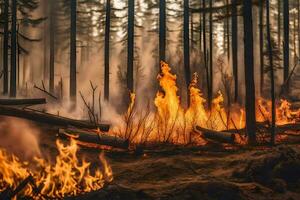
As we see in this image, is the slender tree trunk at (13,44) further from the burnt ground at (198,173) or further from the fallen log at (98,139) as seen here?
the fallen log at (98,139)

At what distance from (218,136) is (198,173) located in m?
3.01

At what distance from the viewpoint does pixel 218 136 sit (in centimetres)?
1175

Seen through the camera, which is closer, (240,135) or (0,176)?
(0,176)

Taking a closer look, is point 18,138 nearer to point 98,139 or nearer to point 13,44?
point 98,139

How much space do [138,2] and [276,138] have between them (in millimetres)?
32241

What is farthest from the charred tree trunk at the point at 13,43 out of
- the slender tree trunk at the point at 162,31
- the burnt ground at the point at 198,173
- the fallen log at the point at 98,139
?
the fallen log at the point at 98,139

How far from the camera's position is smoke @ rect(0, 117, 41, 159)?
30.0ft

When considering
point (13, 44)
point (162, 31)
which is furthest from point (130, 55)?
point (13, 44)

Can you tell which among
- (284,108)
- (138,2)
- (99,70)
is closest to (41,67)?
(99,70)

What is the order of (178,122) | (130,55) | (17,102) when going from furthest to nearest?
(130,55) < (178,122) < (17,102)

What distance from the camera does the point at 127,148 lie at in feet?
36.1

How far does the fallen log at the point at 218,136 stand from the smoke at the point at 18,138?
5013mm

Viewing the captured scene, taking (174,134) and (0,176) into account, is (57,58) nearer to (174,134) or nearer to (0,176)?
(174,134)

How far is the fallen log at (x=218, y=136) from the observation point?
11.6 m
